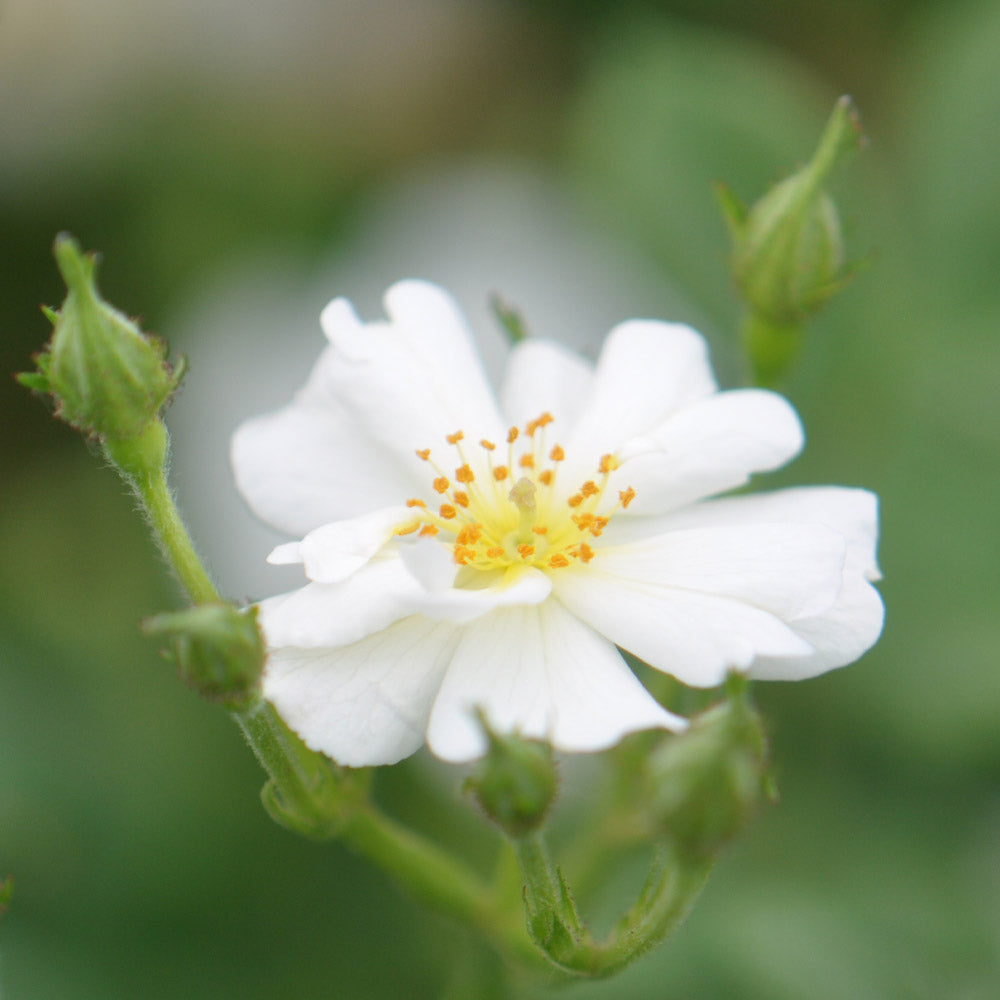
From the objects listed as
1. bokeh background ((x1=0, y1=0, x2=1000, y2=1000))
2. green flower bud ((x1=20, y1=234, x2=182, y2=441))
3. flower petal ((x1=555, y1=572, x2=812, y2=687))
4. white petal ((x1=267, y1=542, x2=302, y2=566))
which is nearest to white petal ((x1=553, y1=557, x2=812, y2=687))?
flower petal ((x1=555, y1=572, x2=812, y2=687))

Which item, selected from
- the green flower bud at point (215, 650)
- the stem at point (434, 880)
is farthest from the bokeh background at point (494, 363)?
the green flower bud at point (215, 650)

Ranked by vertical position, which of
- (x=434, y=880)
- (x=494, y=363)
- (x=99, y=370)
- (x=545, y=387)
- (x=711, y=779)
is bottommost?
(x=434, y=880)

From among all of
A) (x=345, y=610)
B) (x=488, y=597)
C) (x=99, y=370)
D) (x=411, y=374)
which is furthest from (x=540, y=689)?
(x=99, y=370)

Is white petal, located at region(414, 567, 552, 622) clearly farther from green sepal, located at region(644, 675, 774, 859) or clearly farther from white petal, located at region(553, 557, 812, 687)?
green sepal, located at region(644, 675, 774, 859)

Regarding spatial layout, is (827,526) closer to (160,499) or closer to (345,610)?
(345,610)

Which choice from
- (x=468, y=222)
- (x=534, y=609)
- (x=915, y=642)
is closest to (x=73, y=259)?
(x=534, y=609)

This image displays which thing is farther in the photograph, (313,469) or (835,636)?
(313,469)
